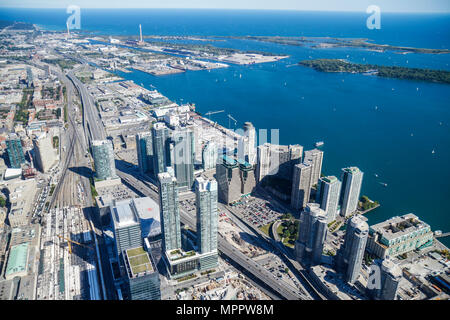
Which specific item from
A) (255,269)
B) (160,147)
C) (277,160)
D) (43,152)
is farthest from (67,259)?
(277,160)

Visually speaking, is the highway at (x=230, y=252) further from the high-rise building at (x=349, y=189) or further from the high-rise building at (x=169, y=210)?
the high-rise building at (x=349, y=189)

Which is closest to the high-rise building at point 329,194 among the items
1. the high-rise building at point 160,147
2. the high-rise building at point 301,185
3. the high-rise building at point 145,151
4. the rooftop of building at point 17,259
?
the high-rise building at point 301,185

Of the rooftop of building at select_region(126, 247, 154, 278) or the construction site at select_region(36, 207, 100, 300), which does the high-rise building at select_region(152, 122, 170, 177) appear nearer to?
the construction site at select_region(36, 207, 100, 300)

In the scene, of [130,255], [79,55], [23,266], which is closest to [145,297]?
[130,255]

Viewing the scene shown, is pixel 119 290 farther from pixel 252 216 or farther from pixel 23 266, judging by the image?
pixel 252 216

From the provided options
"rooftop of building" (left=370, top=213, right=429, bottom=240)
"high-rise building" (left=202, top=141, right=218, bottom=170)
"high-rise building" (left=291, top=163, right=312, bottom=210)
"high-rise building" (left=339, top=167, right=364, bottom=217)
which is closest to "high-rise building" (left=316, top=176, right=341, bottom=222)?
"high-rise building" (left=339, top=167, right=364, bottom=217)

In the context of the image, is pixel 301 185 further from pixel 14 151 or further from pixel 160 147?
pixel 14 151
